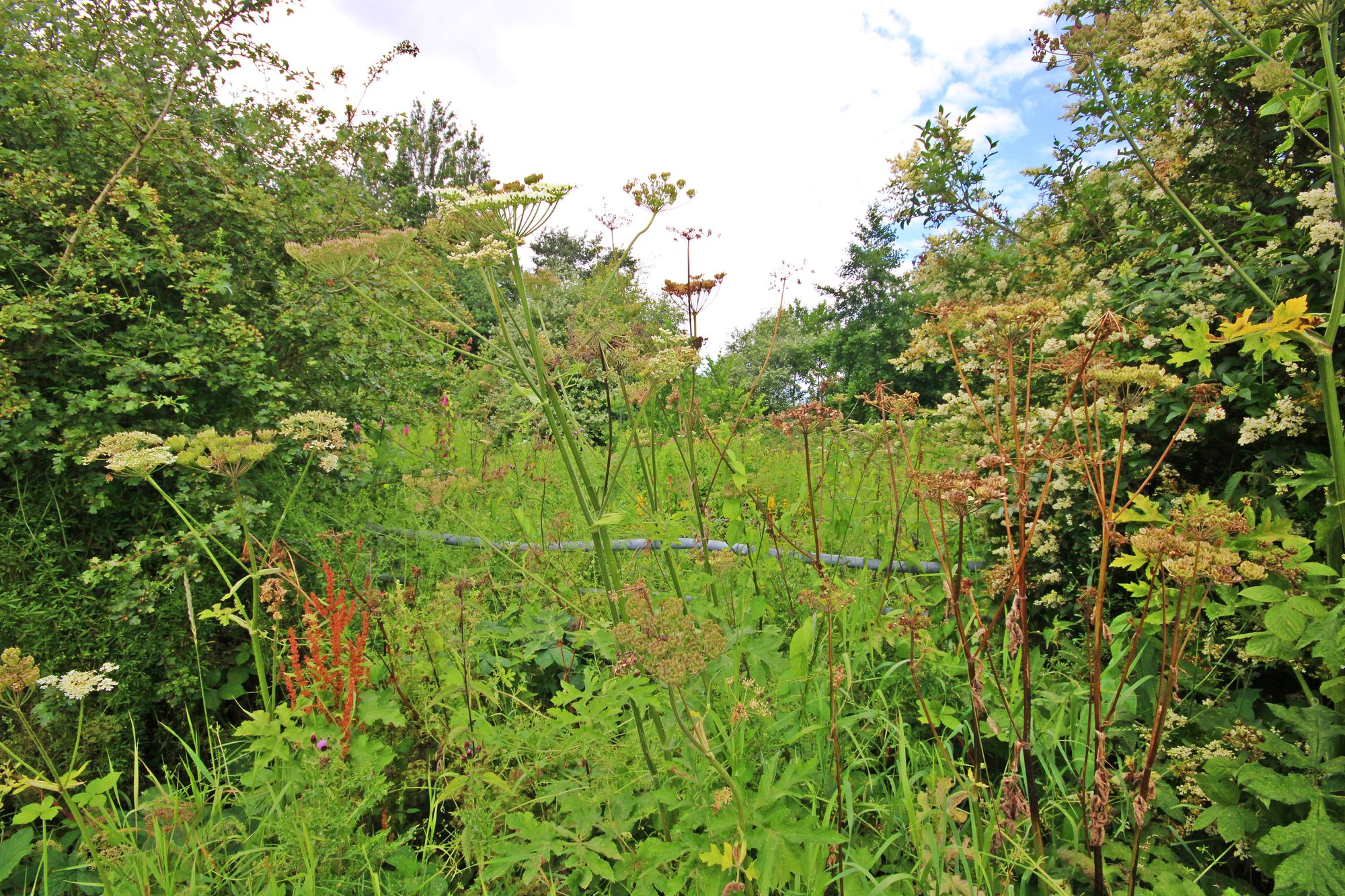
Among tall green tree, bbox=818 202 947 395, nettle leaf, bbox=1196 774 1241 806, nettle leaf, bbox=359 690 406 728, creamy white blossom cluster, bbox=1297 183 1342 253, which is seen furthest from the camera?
tall green tree, bbox=818 202 947 395

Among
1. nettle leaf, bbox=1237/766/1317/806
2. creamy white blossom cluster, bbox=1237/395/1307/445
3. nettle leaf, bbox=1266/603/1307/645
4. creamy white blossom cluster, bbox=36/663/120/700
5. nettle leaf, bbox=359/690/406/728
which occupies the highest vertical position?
creamy white blossom cluster, bbox=1237/395/1307/445

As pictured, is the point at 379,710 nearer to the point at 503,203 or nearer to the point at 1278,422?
the point at 503,203

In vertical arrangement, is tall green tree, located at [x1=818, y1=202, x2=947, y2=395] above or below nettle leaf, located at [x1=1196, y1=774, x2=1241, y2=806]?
above

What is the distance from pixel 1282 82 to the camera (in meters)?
1.42

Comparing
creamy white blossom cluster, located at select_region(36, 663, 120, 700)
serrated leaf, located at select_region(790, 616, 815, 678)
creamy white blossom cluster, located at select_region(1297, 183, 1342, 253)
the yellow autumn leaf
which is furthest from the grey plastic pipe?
creamy white blossom cluster, located at select_region(1297, 183, 1342, 253)

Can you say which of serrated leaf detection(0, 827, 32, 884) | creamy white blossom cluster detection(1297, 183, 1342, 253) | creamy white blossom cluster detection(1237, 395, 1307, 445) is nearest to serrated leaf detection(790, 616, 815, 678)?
creamy white blossom cluster detection(1237, 395, 1307, 445)

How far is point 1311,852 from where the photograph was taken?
1.20 metres

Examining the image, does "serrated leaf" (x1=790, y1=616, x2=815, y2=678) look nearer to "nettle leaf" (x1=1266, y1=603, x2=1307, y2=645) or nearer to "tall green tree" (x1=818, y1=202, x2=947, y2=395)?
"nettle leaf" (x1=1266, y1=603, x2=1307, y2=645)

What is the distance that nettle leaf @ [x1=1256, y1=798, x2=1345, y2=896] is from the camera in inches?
45.6

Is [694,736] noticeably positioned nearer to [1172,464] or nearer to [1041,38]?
[1172,464]

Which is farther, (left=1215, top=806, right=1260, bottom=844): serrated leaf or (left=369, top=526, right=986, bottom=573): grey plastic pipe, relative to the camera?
(left=369, top=526, right=986, bottom=573): grey plastic pipe

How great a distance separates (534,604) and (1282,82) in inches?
114

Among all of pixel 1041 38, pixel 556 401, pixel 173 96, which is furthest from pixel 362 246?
pixel 1041 38

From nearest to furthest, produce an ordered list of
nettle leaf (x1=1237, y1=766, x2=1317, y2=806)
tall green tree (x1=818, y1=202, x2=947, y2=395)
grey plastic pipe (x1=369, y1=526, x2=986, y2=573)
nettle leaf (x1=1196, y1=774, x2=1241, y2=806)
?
nettle leaf (x1=1237, y1=766, x2=1317, y2=806) → nettle leaf (x1=1196, y1=774, x2=1241, y2=806) → grey plastic pipe (x1=369, y1=526, x2=986, y2=573) → tall green tree (x1=818, y1=202, x2=947, y2=395)
